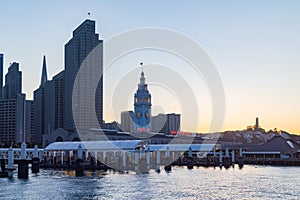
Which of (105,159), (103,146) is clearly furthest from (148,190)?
(103,146)

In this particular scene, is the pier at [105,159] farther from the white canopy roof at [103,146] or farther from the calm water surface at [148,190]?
the calm water surface at [148,190]

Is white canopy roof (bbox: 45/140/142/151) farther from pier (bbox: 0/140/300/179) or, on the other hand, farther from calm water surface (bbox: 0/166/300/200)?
calm water surface (bbox: 0/166/300/200)

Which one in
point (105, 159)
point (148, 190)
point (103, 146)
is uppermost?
point (103, 146)

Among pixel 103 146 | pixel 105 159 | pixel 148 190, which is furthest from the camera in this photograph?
pixel 103 146

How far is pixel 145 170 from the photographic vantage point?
104125 mm

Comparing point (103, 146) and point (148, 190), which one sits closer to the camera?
point (148, 190)

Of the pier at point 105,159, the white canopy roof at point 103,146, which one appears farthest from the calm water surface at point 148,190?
the white canopy roof at point 103,146

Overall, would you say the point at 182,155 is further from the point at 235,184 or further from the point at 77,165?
the point at 235,184

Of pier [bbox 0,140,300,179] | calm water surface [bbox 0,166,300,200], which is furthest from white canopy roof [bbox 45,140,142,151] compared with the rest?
calm water surface [bbox 0,166,300,200]

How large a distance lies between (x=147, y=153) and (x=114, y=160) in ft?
32.7

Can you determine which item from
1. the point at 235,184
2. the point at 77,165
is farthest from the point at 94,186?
the point at 77,165

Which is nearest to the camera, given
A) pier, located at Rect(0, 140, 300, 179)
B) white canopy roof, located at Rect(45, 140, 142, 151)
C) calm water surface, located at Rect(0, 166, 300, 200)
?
calm water surface, located at Rect(0, 166, 300, 200)

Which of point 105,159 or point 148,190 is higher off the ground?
point 105,159

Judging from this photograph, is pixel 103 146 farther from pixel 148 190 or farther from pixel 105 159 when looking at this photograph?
pixel 148 190
